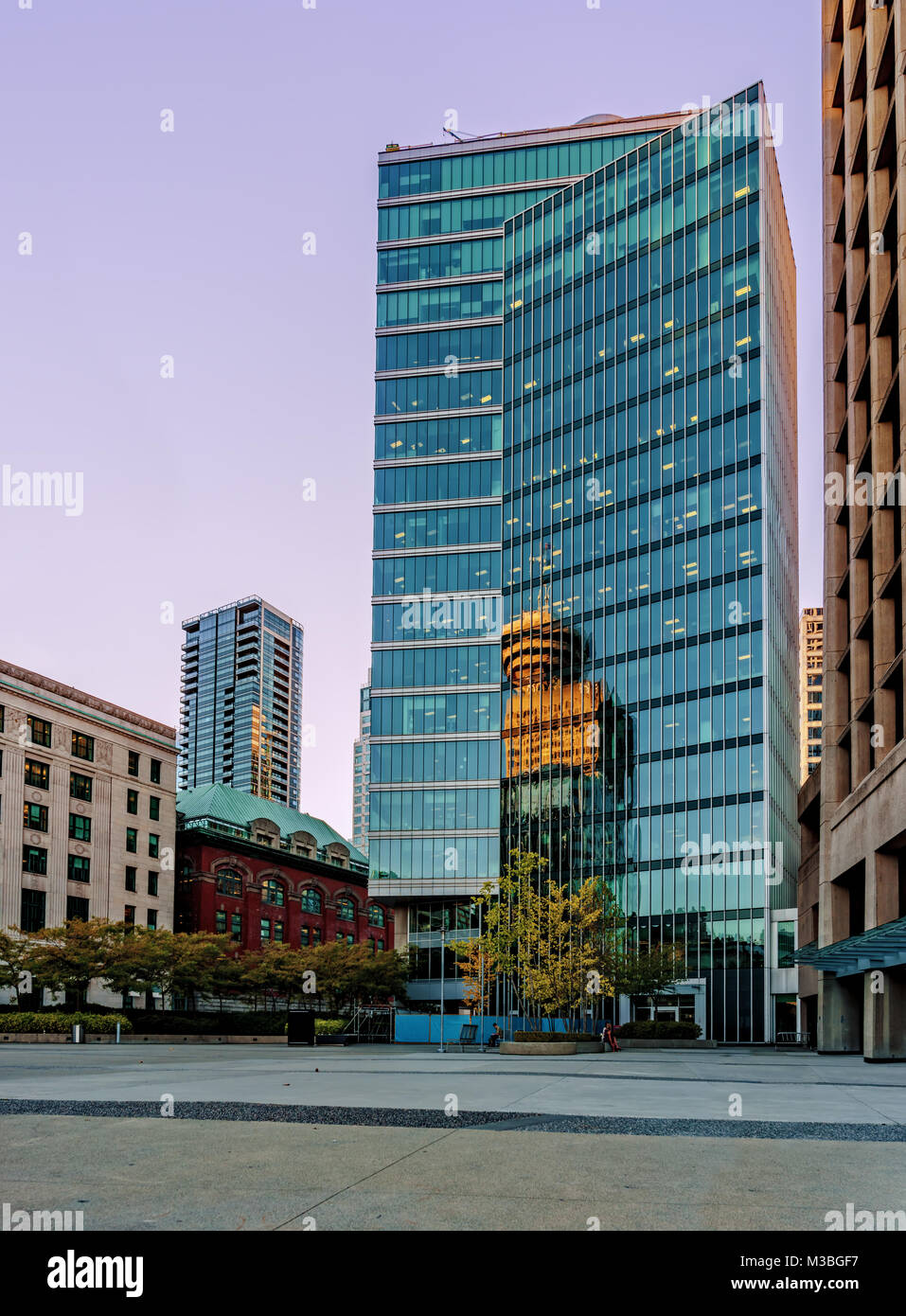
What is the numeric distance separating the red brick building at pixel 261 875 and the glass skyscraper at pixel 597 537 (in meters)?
13.4

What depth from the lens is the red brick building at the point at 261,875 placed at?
9638 cm

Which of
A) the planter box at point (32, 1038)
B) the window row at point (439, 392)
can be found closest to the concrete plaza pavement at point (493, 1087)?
the planter box at point (32, 1038)

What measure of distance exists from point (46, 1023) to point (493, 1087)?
41615mm

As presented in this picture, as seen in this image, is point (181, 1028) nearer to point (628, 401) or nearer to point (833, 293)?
point (833, 293)

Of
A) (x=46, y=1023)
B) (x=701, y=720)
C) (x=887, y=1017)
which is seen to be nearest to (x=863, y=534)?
(x=887, y=1017)

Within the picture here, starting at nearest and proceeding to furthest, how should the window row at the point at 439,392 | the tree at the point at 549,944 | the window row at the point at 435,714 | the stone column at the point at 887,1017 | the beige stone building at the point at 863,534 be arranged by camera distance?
the stone column at the point at 887,1017 → the beige stone building at the point at 863,534 → the tree at the point at 549,944 → the window row at the point at 435,714 → the window row at the point at 439,392

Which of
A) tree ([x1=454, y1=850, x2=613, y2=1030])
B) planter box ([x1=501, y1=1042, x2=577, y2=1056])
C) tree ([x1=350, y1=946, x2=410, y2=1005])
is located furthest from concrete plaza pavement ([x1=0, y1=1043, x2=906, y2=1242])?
tree ([x1=350, y1=946, x2=410, y2=1005])

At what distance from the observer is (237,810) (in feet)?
346

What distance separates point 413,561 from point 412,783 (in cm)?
1886

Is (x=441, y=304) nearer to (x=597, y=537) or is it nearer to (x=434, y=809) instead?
(x=597, y=537)

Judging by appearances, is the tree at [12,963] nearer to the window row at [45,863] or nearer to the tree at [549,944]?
the window row at [45,863]

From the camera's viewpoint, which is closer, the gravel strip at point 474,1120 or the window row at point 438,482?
the gravel strip at point 474,1120

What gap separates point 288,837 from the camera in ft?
365

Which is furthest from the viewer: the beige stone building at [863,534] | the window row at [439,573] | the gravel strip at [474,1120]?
the window row at [439,573]
